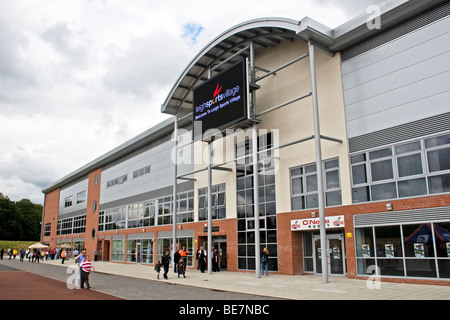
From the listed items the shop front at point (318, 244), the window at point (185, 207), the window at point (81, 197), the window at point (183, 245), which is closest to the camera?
the shop front at point (318, 244)

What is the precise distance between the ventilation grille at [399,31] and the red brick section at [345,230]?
694 centimetres

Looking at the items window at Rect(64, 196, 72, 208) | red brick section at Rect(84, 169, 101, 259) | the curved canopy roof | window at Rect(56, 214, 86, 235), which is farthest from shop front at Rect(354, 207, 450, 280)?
window at Rect(64, 196, 72, 208)

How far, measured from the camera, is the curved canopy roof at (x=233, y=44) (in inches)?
714

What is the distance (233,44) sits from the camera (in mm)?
23719

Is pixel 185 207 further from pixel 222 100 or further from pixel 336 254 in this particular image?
pixel 336 254

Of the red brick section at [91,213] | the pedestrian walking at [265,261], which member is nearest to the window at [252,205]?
the pedestrian walking at [265,261]

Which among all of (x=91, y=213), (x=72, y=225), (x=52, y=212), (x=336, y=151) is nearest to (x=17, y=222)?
(x=52, y=212)

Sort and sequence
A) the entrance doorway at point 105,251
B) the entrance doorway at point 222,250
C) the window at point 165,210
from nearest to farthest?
the entrance doorway at point 222,250
the window at point 165,210
the entrance doorway at point 105,251

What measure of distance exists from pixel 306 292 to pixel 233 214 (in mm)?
11139

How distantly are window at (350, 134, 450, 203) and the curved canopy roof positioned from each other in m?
6.02

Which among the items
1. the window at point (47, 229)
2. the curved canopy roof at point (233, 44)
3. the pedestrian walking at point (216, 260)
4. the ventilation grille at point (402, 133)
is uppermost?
the curved canopy roof at point (233, 44)

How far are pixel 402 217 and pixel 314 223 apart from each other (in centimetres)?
434

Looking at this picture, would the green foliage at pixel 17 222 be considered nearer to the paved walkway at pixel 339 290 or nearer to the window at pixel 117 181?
the window at pixel 117 181

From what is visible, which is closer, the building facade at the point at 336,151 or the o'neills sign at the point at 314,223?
the building facade at the point at 336,151
